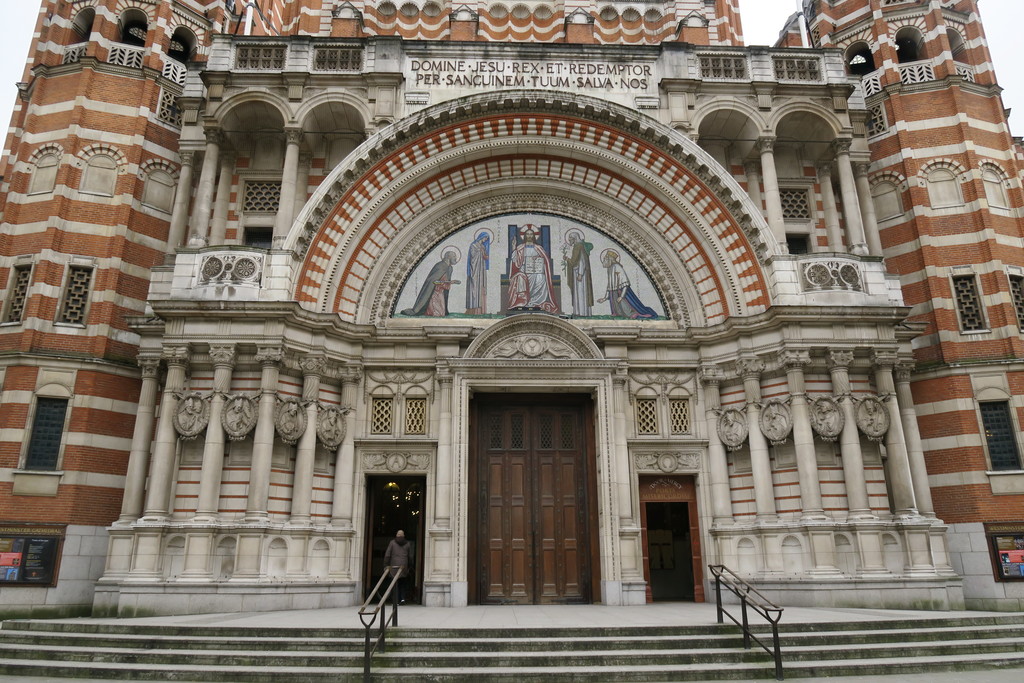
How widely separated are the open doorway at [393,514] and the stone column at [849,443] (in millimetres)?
9095

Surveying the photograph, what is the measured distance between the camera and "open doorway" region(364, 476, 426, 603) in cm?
1526

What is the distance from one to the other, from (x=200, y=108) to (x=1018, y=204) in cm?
2071

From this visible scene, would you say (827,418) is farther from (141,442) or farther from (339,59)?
(141,442)

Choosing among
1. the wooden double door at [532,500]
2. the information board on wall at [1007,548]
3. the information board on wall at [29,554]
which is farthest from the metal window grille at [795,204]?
the information board on wall at [29,554]

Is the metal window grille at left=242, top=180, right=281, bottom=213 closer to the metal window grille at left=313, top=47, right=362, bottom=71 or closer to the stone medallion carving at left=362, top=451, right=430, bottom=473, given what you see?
the metal window grille at left=313, top=47, right=362, bottom=71

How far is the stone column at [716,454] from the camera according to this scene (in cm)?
1491

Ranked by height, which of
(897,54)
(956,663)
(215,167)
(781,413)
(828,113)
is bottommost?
(956,663)

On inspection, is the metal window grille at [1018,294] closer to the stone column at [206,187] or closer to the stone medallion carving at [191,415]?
the stone medallion carving at [191,415]

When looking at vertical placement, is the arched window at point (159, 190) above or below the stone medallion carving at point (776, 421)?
above

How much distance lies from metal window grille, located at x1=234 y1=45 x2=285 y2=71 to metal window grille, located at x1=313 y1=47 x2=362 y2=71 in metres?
0.85

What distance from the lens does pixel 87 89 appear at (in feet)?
54.1

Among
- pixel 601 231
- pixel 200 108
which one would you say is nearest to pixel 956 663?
pixel 601 231

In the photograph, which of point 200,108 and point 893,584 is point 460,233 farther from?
point 893,584

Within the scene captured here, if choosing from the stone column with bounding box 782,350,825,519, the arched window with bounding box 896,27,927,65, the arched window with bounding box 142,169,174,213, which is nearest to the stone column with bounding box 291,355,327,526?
the arched window with bounding box 142,169,174,213
